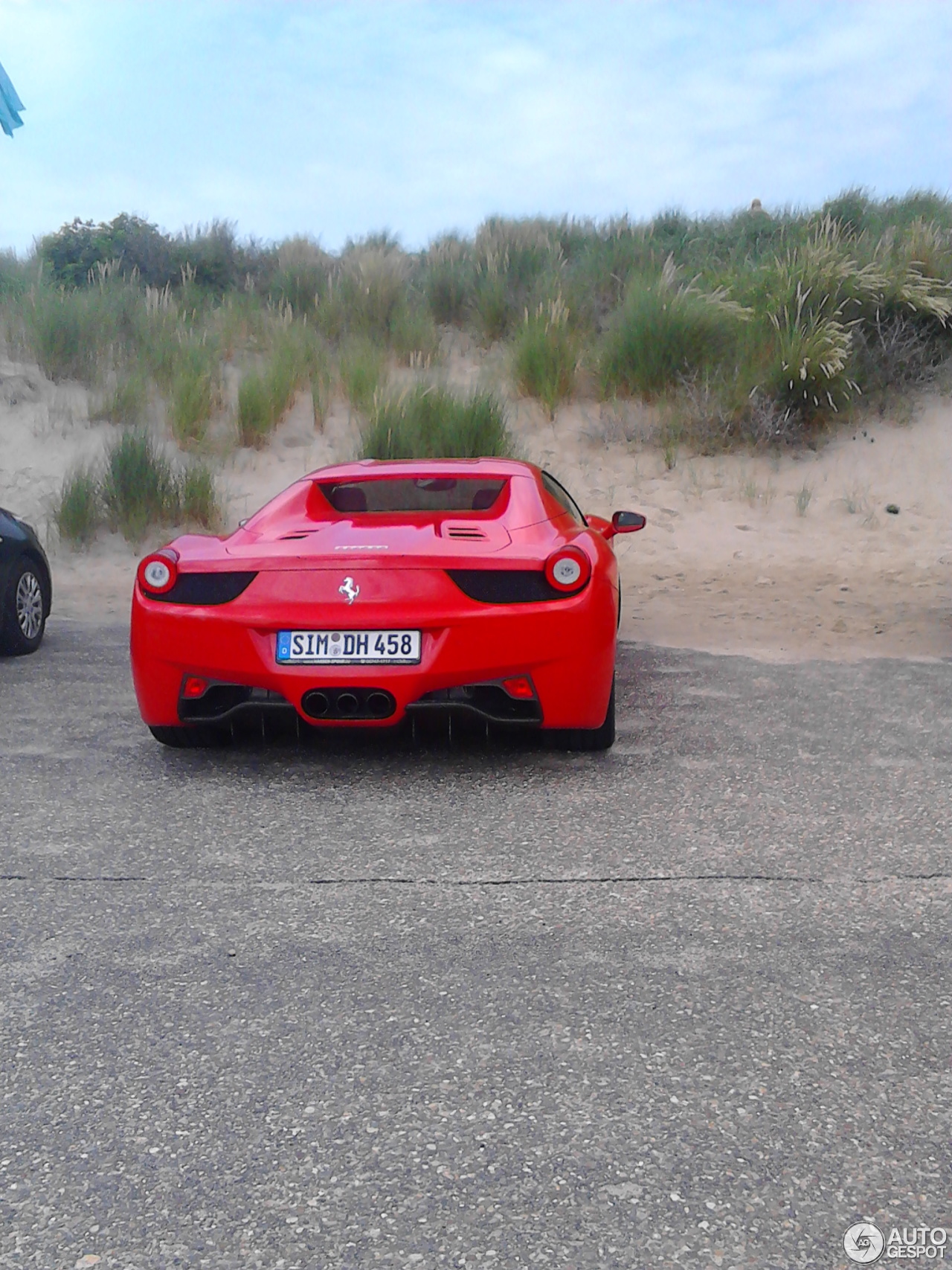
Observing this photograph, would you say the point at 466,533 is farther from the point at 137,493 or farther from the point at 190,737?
the point at 137,493

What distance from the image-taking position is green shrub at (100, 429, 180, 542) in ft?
41.3

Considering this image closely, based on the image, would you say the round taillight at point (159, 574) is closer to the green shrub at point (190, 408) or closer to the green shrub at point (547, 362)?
the green shrub at point (190, 408)

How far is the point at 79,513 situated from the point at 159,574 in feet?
26.5

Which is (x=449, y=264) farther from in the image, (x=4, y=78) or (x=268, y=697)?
(x=268, y=697)

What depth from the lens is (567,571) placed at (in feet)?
15.7

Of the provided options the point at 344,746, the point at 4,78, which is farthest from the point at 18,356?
the point at 344,746

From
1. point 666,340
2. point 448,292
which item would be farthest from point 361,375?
point 448,292

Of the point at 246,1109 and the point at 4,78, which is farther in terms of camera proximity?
the point at 4,78

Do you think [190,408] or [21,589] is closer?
[21,589]

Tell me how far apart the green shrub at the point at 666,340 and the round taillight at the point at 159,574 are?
10.6 meters

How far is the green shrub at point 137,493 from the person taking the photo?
12586 mm

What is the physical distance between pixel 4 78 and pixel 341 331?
5.16m

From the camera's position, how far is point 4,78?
15.1 meters

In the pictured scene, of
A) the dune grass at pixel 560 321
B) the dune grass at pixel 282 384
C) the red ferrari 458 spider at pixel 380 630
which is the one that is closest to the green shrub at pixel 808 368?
the dune grass at pixel 560 321
